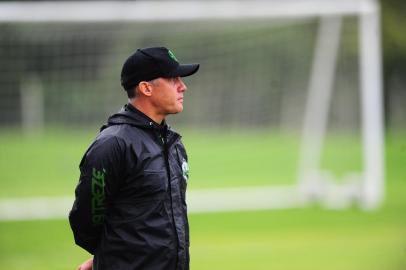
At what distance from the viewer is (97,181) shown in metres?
3.45

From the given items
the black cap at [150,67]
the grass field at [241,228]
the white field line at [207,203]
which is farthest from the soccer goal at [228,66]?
the black cap at [150,67]

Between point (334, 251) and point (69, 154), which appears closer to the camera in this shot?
point (334, 251)

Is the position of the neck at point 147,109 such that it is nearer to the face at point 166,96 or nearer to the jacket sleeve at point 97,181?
the face at point 166,96

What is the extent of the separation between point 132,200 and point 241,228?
805 centimetres

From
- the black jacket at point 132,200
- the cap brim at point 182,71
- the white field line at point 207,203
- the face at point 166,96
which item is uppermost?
the white field line at point 207,203

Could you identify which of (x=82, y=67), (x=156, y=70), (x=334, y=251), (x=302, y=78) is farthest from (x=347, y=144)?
(x=156, y=70)

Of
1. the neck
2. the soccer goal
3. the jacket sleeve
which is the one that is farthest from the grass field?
the jacket sleeve

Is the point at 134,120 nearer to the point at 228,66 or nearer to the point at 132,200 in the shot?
the point at 132,200

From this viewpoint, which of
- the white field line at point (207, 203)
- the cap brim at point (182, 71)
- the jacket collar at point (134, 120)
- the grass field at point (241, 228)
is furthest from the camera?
the white field line at point (207, 203)

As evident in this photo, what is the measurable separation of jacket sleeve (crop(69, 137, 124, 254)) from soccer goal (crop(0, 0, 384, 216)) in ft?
28.4

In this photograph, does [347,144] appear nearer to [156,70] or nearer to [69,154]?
[69,154]

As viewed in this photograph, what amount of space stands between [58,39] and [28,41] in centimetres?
47

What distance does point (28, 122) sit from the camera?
14.7 m

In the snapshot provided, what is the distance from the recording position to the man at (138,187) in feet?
11.3
